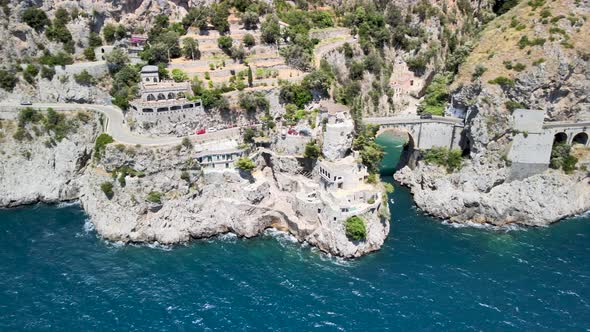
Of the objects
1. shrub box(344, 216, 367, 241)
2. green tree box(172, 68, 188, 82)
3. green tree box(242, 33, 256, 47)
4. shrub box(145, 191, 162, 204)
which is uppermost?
green tree box(242, 33, 256, 47)

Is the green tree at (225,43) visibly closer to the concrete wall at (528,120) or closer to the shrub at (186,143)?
the shrub at (186,143)

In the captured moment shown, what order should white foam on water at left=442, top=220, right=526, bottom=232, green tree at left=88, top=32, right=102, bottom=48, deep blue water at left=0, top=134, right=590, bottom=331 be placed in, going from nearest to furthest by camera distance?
deep blue water at left=0, top=134, right=590, bottom=331 → white foam on water at left=442, top=220, right=526, bottom=232 → green tree at left=88, top=32, right=102, bottom=48

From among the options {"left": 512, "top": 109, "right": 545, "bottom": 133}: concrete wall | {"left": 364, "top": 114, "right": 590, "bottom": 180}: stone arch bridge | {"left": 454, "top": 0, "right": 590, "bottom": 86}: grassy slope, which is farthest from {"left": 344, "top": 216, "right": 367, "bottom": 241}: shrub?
{"left": 454, "top": 0, "right": 590, "bottom": 86}: grassy slope

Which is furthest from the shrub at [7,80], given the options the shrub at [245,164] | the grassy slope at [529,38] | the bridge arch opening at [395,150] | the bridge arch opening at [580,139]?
the bridge arch opening at [580,139]

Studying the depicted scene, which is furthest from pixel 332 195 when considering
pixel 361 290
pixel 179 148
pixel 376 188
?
pixel 179 148

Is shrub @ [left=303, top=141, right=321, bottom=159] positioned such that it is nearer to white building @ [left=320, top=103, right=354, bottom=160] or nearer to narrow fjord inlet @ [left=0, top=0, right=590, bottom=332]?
narrow fjord inlet @ [left=0, top=0, right=590, bottom=332]

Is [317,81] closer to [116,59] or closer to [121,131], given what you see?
[121,131]
